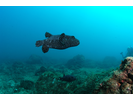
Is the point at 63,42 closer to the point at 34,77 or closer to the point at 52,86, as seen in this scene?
the point at 52,86

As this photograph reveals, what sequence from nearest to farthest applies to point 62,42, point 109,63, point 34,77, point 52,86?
1. point 62,42
2. point 52,86
3. point 34,77
4. point 109,63

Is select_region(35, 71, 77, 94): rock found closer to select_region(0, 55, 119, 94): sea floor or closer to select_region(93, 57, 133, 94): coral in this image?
select_region(0, 55, 119, 94): sea floor

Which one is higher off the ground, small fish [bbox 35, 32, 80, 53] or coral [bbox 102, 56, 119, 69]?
small fish [bbox 35, 32, 80, 53]

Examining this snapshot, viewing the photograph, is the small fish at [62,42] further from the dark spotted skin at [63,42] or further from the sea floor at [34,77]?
the sea floor at [34,77]

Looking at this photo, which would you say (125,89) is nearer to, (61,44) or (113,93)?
(113,93)

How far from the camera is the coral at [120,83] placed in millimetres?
2566

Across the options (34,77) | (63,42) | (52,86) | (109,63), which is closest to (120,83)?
(63,42)

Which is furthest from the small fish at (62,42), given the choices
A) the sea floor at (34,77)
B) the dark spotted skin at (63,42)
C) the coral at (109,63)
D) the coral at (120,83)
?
the coral at (109,63)

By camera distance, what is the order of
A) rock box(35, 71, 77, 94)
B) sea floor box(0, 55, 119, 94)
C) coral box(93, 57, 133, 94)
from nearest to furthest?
coral box(93, 57, 133, 94), rock box(35, 71, 77, 94), sea floor box(0, 55, 119, 94)

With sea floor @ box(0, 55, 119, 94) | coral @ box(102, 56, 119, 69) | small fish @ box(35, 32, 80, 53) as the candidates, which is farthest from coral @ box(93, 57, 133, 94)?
coral @ box(102, 56, 119, 69)

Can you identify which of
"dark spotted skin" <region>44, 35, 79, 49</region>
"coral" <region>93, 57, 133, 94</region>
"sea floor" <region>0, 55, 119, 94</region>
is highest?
"dark spotted skin" <region>44, 35, 79, 49</region>

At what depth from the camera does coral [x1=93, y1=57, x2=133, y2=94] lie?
257cm

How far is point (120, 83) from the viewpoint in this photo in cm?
275
